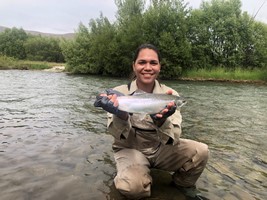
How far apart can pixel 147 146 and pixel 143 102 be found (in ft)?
3.42

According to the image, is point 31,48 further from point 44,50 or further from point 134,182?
point 134,182

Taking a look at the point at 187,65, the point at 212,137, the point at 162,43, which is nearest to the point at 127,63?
the point at 162,43

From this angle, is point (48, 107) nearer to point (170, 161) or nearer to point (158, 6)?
point (170, 161)

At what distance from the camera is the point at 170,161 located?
4.76 m

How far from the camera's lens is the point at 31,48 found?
300 ft

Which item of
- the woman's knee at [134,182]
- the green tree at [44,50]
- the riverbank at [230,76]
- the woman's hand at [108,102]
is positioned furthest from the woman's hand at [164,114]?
the green tree at [44,50]

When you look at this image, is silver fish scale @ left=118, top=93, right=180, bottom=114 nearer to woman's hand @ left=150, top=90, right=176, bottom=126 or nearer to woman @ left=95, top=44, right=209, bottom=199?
woman's hand @ left=150, top=90, right=176, bottom=126

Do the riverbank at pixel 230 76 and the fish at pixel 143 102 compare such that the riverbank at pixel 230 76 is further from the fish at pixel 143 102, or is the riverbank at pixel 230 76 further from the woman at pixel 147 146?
the fish at pixel 143 102

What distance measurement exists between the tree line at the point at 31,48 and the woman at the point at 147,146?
86.8 m

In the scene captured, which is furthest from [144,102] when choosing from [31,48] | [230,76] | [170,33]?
[31,48]

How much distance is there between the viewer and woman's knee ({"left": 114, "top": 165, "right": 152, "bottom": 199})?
13.7 ft

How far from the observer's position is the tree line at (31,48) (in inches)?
3509

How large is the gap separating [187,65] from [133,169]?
3558 cm

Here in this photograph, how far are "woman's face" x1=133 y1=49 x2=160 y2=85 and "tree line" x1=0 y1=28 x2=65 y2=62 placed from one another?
3416 inches
